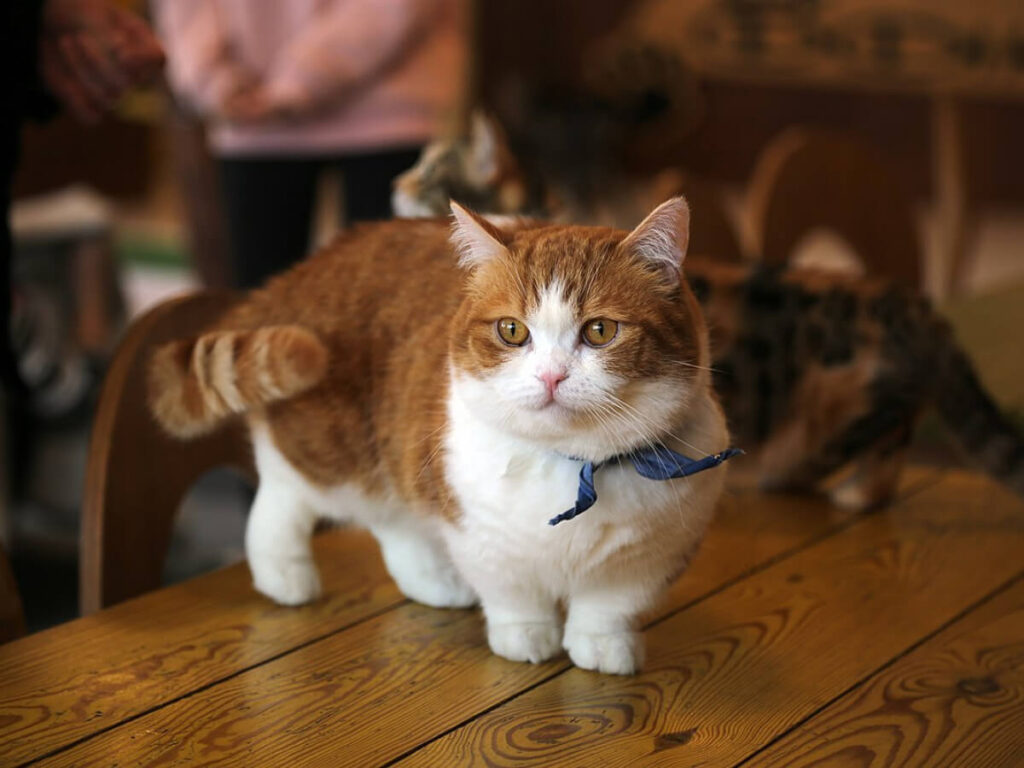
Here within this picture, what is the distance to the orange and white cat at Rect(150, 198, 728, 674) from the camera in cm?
99

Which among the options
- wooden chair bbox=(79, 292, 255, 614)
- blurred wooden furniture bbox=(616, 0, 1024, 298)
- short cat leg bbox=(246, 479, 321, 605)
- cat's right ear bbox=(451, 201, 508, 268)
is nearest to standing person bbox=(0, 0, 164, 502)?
wooden chair bbox=(79, 292, 255, 614)

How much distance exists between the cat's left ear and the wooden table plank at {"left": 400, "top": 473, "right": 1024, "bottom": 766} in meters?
0.39

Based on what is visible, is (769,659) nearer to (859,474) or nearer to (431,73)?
(859,474)

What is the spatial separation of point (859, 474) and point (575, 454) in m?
0.71

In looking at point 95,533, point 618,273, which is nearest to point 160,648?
point 95,533

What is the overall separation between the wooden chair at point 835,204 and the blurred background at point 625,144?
0.47m

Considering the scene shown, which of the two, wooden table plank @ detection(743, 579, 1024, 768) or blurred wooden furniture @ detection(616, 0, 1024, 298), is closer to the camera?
wooden table plank @ detection(743, 579, 1024, 768)

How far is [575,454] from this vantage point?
1.01 m

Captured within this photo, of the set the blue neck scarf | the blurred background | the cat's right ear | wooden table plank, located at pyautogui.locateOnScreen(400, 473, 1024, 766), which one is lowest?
A: the blurred background

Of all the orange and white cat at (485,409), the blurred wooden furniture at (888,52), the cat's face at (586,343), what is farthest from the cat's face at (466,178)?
the blurred wooden furniture at (888,52)

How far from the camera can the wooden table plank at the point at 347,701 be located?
95 cm

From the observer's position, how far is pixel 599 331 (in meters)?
0.99

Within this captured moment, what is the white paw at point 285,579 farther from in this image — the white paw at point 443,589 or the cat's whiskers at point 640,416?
the cat's whiskers at point 640,416

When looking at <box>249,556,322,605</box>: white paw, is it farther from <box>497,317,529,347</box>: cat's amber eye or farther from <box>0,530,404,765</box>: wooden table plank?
<box>497,317,529,347</box>: cat's amber eye
